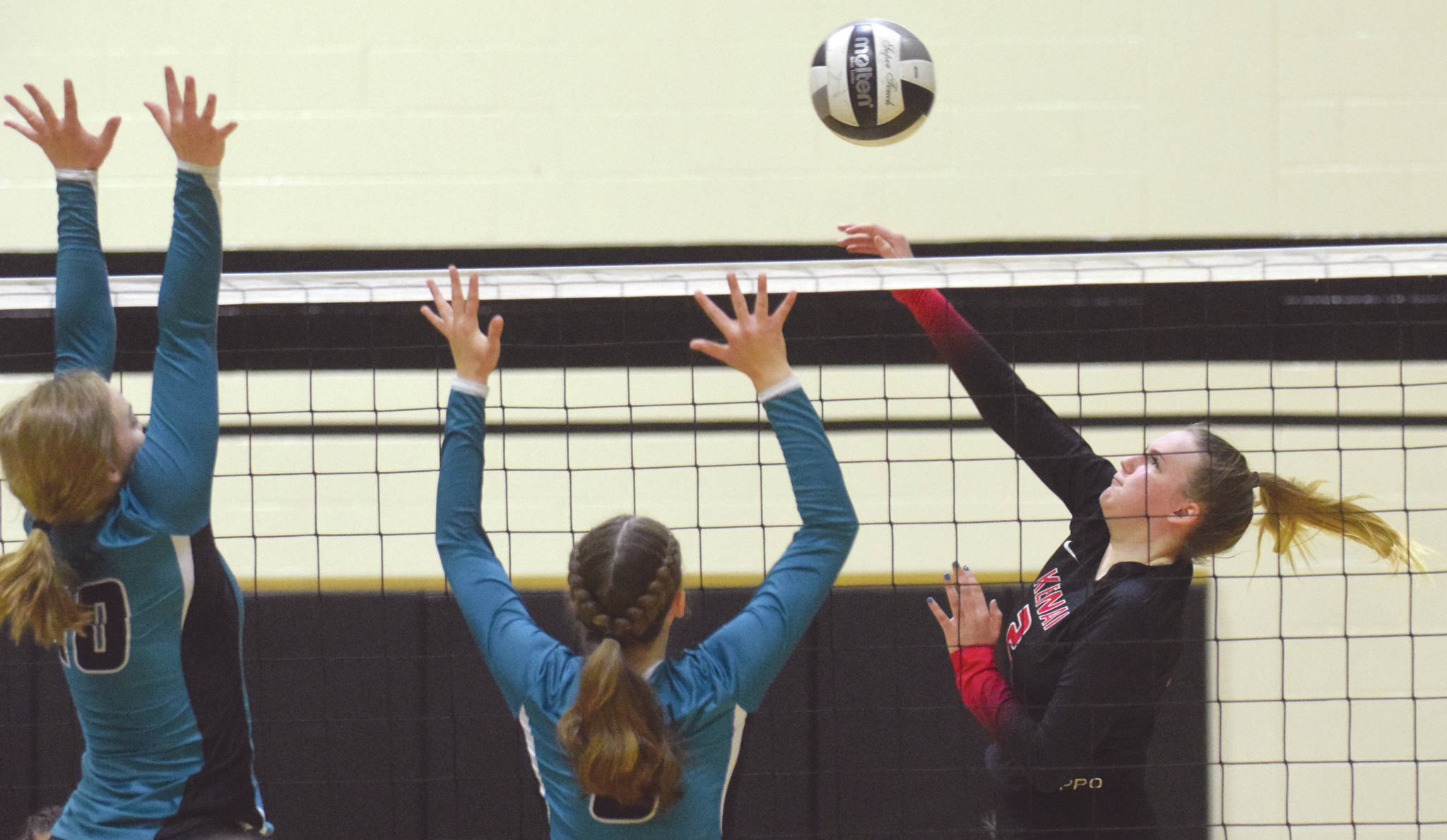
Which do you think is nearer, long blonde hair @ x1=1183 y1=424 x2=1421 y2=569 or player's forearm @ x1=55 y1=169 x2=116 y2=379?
player's forearm @ x1=55 y1=169 x2=116 y2=379

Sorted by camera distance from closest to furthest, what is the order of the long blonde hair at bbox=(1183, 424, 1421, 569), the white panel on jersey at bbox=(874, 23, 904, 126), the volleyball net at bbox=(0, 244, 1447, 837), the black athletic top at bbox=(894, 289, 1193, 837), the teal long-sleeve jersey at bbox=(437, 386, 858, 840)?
the teal long-sleeve jersey at bbox=(437, 386, 858, 840) → the black athletic top at bbox=(894, 289, 1193, 837) → the long blonde hair at bbox=(1183, 424, 1421, 569) → the white panel on jersey at bbox=(874, 23, 904, 126) → the volleyball net at bbox=(0, 244, 1447, 837)

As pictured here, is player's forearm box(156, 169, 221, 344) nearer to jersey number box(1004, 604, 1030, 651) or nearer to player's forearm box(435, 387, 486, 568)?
player's forearm box(435, 387, 486, 568)

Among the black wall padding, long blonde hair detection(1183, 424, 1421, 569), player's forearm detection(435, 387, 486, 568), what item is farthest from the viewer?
the black wall padding

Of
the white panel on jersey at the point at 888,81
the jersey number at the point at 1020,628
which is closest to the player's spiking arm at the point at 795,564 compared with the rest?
the jersey number at the point at 1020,628

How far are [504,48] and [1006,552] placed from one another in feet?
7.23

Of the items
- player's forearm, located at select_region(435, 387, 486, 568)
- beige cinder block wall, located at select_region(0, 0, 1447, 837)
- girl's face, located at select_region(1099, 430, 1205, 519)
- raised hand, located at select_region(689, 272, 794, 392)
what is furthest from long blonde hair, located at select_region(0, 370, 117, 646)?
beige cinder block wall, located at select_region(0, 0, 1447, 837)

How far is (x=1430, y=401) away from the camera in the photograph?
3320mm

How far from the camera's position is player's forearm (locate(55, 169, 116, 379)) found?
1.58 metres

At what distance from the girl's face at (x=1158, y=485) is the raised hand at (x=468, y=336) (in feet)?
3.96

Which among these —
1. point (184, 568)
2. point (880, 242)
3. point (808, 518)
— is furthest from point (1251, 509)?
point (184, 568)

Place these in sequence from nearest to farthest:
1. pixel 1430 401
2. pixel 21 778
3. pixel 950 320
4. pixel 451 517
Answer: pixel 451 517
pixel 950 320
pixel 21 778
pixel 1430 401

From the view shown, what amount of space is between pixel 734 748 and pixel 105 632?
857 millimetres

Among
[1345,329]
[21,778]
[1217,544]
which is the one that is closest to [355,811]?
[21,778]

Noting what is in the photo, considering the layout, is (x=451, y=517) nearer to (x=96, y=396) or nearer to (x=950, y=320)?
(x=96, y=396)
